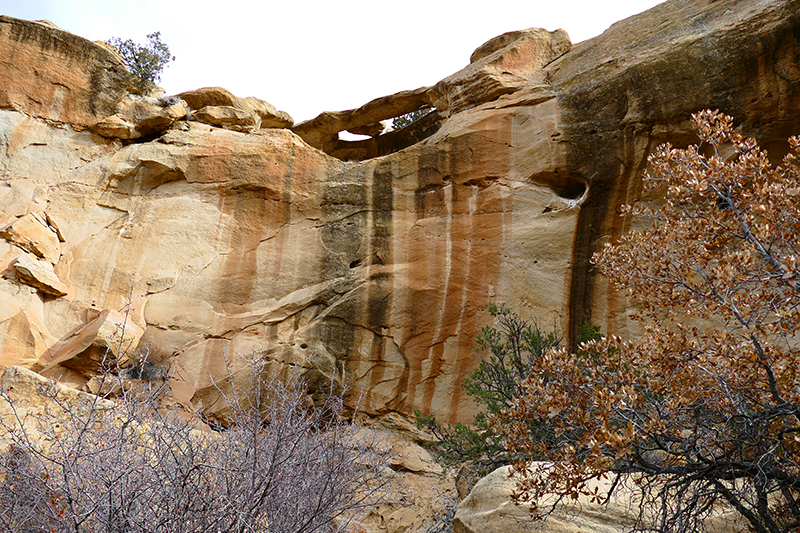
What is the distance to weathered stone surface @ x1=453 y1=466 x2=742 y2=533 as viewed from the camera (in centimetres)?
529

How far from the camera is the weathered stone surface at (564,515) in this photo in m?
5.29

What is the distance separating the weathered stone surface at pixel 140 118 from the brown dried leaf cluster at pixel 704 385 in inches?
438

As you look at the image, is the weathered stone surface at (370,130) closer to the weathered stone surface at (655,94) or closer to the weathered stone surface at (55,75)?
the weathered stone surface at (55,75)

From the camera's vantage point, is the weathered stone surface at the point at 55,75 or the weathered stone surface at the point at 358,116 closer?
the weathered stone surface at the point at 55,75

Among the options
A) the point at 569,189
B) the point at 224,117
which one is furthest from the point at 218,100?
the point at 569,189

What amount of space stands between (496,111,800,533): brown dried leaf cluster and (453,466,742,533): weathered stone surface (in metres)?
0.17

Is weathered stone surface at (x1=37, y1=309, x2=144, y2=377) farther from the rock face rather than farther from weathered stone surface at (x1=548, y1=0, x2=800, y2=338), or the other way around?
weathered stone surface at (x1=548, y1=0, x2=800, y2=338)

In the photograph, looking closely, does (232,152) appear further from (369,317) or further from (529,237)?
(529,237)

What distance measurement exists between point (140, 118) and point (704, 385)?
12833 millimetres

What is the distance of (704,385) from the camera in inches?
200

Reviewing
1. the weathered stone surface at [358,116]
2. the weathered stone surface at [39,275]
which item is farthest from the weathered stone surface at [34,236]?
the weathered stone surface at [358,116]

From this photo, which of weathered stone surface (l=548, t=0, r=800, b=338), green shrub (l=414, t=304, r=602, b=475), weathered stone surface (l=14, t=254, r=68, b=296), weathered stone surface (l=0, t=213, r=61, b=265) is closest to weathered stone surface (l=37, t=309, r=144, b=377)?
weathered stone surface (l=14, t=254, r=68, b=296)

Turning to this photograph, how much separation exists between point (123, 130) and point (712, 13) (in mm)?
12096

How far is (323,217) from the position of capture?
40.8 ft
